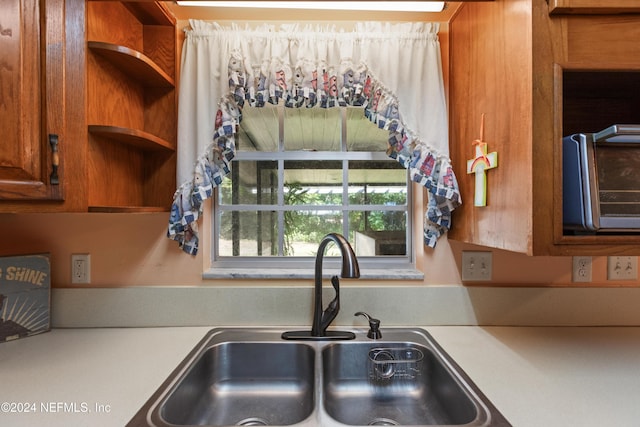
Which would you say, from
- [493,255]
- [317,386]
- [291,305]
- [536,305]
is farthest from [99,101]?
[536,305]

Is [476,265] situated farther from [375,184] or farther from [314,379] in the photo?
[314,379]

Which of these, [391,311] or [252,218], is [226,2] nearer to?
[252,218]

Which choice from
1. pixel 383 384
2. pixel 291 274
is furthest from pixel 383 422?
pixel 291 274

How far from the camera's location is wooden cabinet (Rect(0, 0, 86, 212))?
30.1 inches

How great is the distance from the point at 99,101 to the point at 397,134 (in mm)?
984

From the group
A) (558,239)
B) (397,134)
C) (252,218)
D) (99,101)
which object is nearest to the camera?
(558,239)

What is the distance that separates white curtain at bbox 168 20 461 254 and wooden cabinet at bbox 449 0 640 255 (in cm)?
22

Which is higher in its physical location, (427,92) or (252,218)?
(427,92)

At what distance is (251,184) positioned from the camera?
136cm

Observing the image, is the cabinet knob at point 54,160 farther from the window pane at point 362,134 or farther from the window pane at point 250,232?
the window pane at point 362,134

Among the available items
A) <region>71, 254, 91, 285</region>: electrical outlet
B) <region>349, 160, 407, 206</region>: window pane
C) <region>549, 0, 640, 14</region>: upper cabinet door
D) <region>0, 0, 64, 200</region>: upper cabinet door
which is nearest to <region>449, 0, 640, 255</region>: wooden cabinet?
<region>549, 0, 640, 14</region>: upper cabinet door

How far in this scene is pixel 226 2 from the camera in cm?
101

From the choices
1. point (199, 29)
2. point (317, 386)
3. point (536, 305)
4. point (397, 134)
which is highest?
point (199, 29)

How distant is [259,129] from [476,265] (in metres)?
1.08
